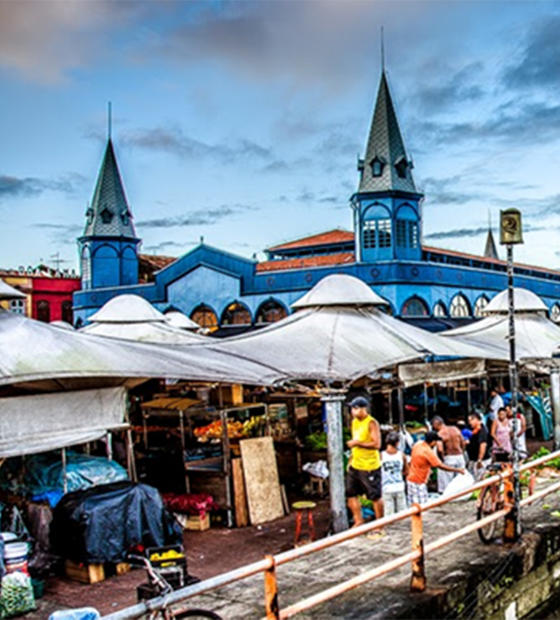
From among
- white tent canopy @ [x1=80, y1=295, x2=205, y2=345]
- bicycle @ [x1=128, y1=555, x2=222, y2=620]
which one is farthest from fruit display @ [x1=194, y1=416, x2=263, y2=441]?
bicycle @ [x1=128, y1=555, x2=222, y2=620]

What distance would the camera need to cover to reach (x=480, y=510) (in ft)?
29.0

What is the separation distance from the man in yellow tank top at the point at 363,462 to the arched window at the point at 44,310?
37.8 metres

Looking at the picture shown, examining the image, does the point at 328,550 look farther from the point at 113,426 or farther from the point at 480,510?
the point at 113,426

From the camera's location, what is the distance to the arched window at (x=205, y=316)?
36.2 m

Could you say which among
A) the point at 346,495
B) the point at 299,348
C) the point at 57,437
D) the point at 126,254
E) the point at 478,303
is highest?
the point at 126,254

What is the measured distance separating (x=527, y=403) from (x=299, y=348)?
1053cm

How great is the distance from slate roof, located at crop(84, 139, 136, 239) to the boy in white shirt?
31921 millimetres

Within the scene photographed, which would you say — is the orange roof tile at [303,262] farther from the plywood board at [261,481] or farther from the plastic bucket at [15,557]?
the plastic bucket at [15,557]

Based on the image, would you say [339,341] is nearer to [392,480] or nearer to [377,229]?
[392,480]

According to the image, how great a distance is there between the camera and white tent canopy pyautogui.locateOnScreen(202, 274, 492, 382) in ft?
38.2

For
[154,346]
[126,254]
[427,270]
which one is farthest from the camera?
[126,254]

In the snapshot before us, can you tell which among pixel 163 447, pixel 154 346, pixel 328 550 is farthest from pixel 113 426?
pixel 163 447

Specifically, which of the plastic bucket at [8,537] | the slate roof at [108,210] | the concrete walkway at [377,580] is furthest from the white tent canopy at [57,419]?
the slate roof at [108,210]

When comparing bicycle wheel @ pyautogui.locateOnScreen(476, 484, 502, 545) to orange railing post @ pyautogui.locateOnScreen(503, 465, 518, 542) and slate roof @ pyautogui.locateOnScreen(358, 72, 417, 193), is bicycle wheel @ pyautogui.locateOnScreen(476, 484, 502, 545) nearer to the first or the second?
orange railing post @ pyautogui.locateOnScreen(503, 465, 518, 542)
